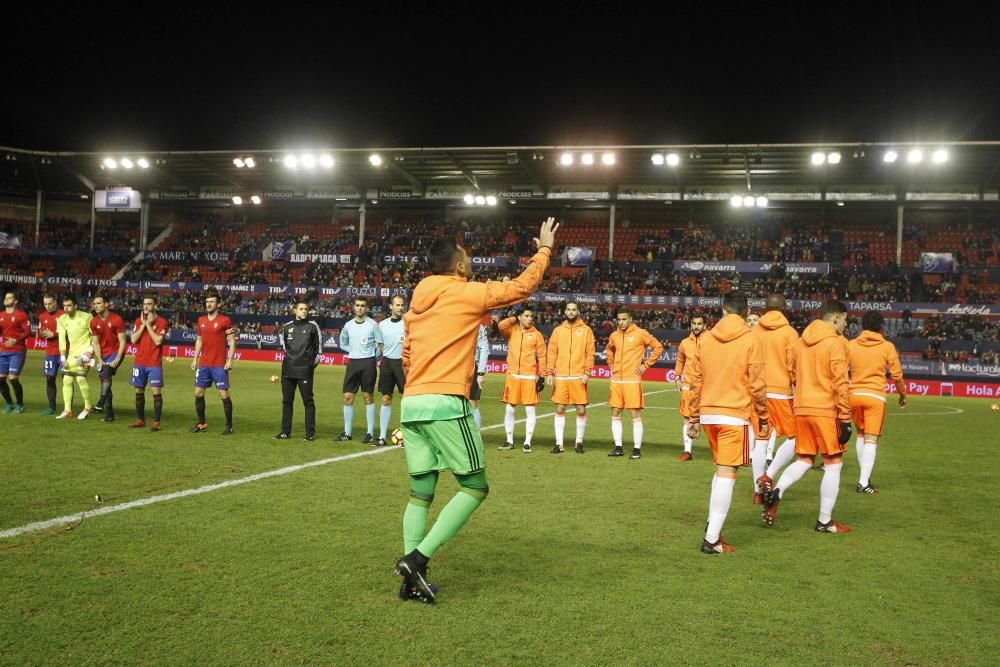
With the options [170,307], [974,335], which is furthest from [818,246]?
[170,307]

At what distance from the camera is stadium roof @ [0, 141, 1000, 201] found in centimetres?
3584

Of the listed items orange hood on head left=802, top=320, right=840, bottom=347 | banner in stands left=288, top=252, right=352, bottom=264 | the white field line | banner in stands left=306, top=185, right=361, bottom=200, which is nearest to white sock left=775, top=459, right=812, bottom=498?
orange hood on head left=802, top=320, right=840, bottom=347

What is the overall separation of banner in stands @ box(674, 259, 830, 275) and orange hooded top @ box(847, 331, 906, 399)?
30103 millimetres

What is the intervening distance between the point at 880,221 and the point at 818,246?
545cm

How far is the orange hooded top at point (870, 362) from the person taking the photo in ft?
30.2

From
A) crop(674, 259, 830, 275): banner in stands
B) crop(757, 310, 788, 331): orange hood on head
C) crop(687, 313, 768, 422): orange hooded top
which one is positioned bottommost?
crop(687, 313, 768, 422): orange hooded top

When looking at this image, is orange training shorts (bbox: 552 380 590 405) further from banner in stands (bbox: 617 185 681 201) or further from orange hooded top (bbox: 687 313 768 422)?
banner in stands (bbox: 617 185 681 201)

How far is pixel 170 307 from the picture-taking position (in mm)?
42125

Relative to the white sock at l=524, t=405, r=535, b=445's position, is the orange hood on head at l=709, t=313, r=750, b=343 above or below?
above

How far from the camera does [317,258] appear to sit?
44656mm

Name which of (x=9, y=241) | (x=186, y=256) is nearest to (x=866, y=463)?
(x=186, y=256)

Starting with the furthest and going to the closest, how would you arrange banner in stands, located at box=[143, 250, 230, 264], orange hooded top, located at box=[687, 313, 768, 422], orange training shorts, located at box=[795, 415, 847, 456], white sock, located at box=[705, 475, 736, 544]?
1. banner in stands, located at box=[143, 250, 230, 264]
2. orange training shorts, located at box=[795, 415, 847, 456]
3. orange hooded top, located at box=[687, 313, 768, 422]
4. white sock, located at box=[705, 475, 736, 544]

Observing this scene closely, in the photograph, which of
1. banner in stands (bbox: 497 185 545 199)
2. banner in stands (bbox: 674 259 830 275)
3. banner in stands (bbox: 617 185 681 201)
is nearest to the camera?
banner in stands (bbox: 674 259 830 275)

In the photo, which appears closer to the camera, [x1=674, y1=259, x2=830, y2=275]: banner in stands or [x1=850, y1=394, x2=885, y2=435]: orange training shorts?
[x1=850, y1=394, x2=885, y2=435]: orange training shorts
